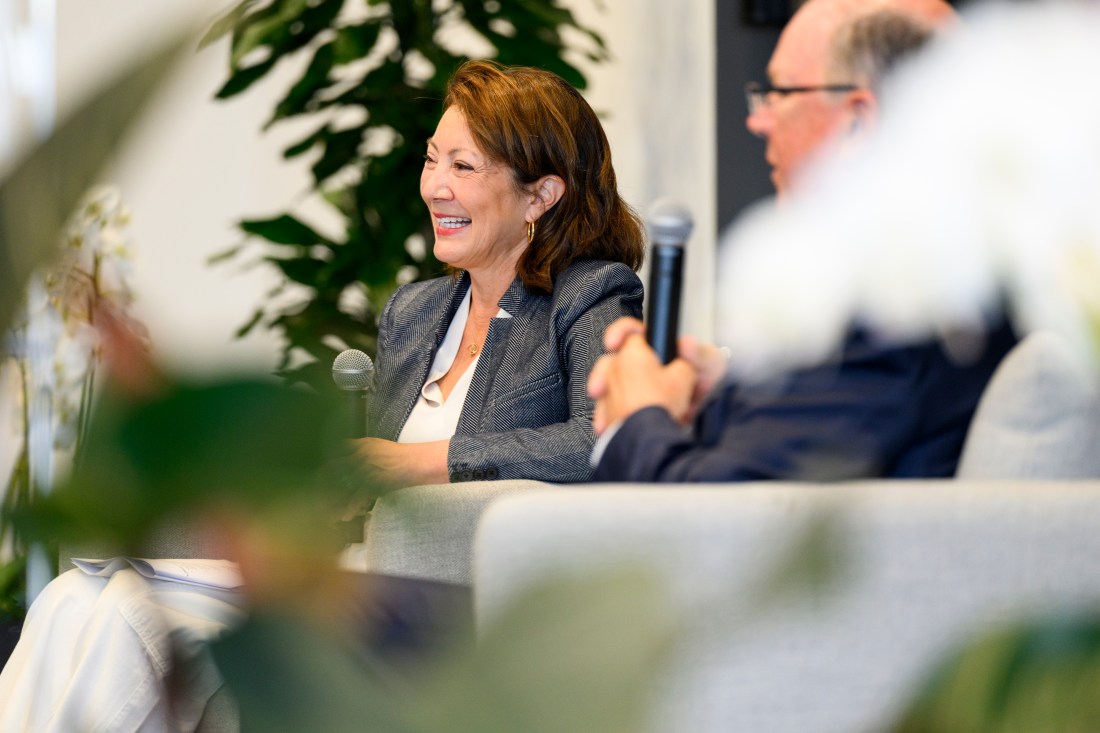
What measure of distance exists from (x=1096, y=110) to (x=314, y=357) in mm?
553

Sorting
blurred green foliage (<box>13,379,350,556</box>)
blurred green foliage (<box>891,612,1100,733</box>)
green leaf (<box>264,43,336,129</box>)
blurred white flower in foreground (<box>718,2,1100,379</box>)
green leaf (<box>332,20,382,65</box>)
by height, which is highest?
blurred green foliage (<box>13,379,350,556</box>)

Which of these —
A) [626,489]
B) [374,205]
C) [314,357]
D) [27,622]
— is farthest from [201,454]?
[374,205]

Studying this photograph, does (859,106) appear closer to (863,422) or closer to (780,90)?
(780,90)

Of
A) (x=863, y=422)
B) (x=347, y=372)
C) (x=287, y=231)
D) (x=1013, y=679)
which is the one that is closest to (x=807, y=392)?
(x=863, y=422)

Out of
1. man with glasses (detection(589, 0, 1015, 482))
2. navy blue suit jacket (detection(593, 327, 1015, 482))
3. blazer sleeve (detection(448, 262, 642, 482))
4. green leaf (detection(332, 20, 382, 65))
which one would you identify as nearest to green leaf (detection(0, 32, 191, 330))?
man with glasses (detection(589, 0, 1015, 482))

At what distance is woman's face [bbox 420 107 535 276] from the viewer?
200 cm

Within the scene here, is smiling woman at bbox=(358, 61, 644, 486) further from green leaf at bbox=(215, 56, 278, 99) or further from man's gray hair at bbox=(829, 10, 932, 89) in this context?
man's gray hair at bbox=(829, 10, 932, 89)

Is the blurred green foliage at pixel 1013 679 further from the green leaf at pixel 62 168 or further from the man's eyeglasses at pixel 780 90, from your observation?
the man's eyeglasses at pixel 780 90

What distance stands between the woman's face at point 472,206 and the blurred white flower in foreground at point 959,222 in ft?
4.77

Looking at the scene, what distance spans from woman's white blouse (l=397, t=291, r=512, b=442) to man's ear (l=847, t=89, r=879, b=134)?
0.86 meters

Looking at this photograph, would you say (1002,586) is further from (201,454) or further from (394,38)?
(394,38)

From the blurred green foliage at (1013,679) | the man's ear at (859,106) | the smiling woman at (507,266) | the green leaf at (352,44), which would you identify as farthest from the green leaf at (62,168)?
the green leaf at (352,44)

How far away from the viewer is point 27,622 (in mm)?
1500

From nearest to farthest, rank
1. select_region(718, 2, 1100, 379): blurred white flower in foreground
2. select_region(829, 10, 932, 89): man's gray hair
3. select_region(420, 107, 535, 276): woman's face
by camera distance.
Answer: select_region(718, 2, 1100, 379): blurred white flower in foreground, select_region(829, 10, 932, 89): man's gray hair, select_region(420, 107, 535, 276): woman's face
